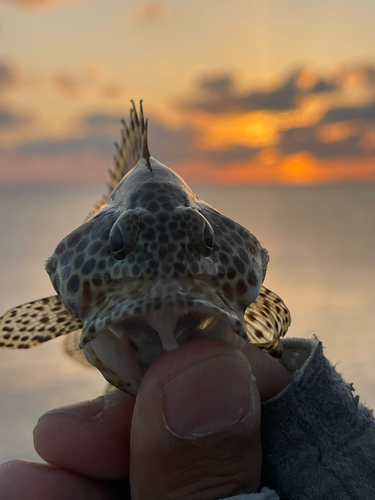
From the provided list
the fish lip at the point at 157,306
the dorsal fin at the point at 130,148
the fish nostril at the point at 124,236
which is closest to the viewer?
the fish lip at the point at 157,306

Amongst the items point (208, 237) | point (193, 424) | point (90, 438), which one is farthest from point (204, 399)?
point (90, 438)

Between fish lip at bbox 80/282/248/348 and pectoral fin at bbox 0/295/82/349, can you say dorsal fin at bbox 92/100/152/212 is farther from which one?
fish lip at bbox 80/282/248/348

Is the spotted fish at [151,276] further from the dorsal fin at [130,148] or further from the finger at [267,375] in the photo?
the dorsal fin at [130,148]

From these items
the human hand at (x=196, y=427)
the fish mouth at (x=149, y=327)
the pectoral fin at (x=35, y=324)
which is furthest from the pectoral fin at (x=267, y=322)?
the pectoral fin at (x=35, y=324)

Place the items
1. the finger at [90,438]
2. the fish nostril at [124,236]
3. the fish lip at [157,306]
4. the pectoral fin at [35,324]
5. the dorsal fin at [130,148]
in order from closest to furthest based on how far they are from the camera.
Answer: the fish lip at [157,306] → the fish nostril at [124,236] → the finger at [90,438] → the pectoral fin at [35,324] → the dorsal fin at [130,148]

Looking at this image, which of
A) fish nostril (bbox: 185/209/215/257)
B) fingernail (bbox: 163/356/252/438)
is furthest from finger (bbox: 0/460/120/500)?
fish nostril (bbox: 185/209/215/257)

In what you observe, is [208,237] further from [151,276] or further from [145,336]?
[145,336]
